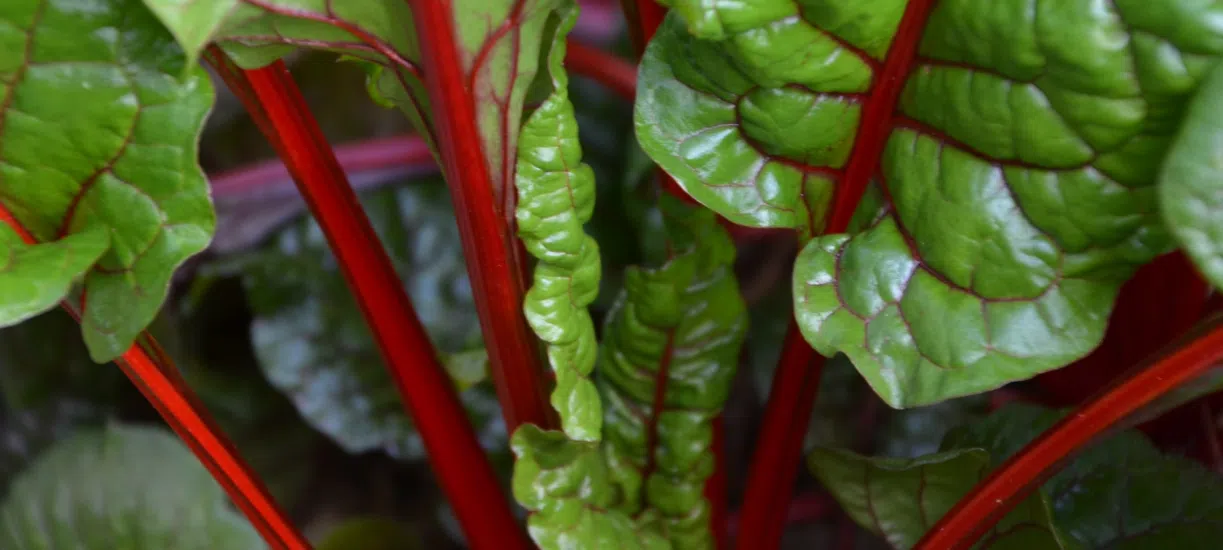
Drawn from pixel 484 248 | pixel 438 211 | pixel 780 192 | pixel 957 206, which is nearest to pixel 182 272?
pixel 438 211

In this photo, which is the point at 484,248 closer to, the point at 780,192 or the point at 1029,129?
the point at 780,192

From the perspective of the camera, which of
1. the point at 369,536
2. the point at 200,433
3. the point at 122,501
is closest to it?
the point at 200,433

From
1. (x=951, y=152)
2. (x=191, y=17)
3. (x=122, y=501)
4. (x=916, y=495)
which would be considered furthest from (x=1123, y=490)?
(x=122, y=501)

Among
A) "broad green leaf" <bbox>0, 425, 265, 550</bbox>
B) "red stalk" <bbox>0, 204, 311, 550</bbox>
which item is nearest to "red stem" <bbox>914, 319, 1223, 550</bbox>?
"red stalk" <bbox>0, 204, 311, 550</bbox>

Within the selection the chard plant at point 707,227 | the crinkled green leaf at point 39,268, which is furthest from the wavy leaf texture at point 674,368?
the crinkled green leaf at point 39,268

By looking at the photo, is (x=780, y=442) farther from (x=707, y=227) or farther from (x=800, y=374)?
(x=707, y=227)

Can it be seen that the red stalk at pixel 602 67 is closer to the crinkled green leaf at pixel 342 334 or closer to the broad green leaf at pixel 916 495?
the crinkled green leaf at pixel 342 334
